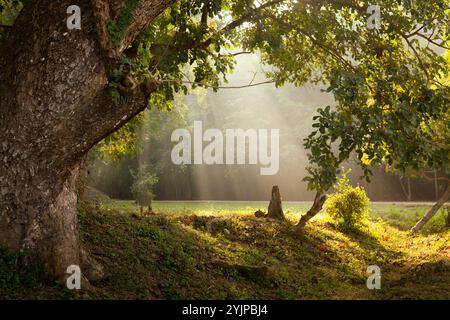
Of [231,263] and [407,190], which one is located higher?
[407,190]

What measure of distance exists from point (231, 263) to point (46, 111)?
527 centimetres

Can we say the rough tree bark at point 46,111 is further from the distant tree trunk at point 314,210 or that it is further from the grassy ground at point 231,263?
the distant tree trunk at point 314,210

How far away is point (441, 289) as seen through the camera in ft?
28.2

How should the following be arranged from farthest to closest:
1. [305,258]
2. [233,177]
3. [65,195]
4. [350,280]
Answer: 1. [233,177]
2. [305,258]
3. [350,280]
4. [65,195]

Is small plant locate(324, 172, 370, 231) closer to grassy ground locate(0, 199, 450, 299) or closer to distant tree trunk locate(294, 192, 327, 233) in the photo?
grassy ground locate(0, 199, 450, 299)

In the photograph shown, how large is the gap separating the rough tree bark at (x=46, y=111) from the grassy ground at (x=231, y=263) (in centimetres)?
59

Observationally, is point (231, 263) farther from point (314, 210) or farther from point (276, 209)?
point (276, 209)

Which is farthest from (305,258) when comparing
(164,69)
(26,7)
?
(26,7)

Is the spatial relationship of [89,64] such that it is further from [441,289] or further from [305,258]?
[305,258]

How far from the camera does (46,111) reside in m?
6.55

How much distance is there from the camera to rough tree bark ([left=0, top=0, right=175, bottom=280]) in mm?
6559

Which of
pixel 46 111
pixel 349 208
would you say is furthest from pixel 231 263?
pixel 349 208

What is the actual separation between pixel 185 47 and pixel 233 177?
28249 mm

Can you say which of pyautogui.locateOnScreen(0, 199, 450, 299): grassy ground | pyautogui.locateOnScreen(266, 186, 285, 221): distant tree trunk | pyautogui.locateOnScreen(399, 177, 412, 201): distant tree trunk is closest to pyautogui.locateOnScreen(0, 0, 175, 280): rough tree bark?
pyautogui.locateOnScreen(0, 199, 450, 299): grassy ground
